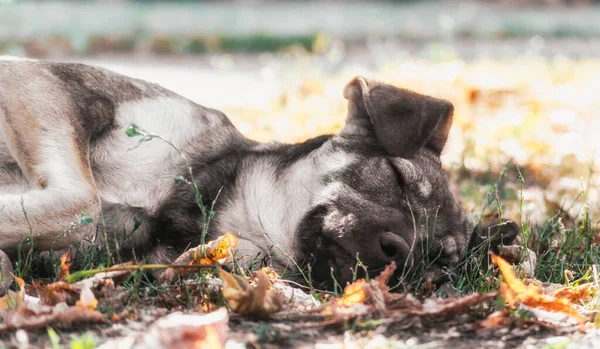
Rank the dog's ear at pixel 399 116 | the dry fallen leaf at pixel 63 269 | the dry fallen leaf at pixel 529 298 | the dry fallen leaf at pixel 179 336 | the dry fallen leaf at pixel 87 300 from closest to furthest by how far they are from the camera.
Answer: the dry fallen leaf at pixel 179 336 < the dry fallen leaf at pixel 87 300 < the dry fallen leaf at pixel 529 298 < the dry fallen leaf at pixel 63 269 < the dog's ear at pixel 399 116

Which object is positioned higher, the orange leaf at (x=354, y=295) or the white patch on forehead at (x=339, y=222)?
the white patch on forehead at (x=339, y=222)

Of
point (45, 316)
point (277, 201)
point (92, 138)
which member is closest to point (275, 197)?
point (277, 201)

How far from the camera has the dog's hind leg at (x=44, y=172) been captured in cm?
421

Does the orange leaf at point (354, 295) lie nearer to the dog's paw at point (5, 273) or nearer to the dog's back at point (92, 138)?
the dog's back at point (92, 138)

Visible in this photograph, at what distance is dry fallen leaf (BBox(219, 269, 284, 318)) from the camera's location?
140 inches

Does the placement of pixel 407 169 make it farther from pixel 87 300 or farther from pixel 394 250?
pixel 87 300

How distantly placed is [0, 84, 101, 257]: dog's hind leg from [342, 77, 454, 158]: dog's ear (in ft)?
5.38

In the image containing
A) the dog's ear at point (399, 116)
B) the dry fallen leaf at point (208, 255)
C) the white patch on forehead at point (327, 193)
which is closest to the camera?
the dry fallen leaf at point (208, 255)

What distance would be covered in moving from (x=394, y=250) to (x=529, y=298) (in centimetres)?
78

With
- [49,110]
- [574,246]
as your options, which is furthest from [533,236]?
[49,110]

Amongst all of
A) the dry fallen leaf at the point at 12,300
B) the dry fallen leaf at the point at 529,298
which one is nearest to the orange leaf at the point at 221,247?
the dry fallen leaf at the point at 12,300

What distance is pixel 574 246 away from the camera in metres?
→ 5.13

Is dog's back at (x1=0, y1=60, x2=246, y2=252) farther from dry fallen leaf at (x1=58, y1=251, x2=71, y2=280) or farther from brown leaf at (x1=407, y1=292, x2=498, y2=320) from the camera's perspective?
brown leaf at (x1=407, y1=292, x2=498, y2=320)

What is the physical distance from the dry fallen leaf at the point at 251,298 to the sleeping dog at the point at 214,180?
0.80 m
